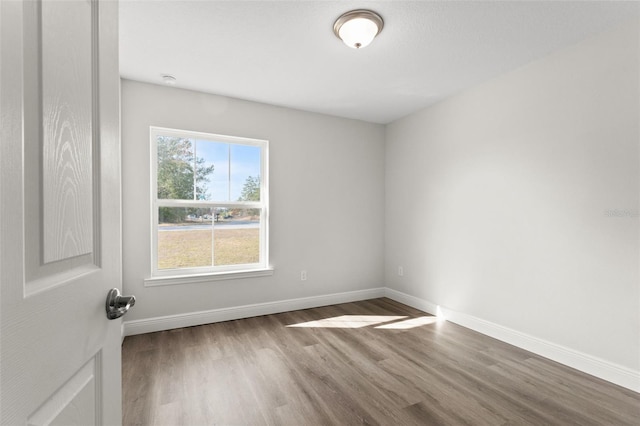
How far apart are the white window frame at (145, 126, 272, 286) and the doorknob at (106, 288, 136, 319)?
246cm

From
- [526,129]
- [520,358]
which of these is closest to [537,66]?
[526,129]

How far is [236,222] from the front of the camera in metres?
3.43

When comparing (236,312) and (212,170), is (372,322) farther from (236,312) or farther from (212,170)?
(212,170)

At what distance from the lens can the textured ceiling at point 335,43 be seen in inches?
75.7

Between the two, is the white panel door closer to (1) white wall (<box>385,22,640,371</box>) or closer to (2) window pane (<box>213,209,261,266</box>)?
(2) window pane (<box>213,209,261,266</box>)

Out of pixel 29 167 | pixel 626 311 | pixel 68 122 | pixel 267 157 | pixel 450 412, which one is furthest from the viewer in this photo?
pixel 267 157

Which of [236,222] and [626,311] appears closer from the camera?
[626,311]

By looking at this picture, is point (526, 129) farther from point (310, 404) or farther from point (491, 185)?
point (310, 404)

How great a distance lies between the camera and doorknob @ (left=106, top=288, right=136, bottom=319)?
765mm

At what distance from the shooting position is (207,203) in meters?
3.24

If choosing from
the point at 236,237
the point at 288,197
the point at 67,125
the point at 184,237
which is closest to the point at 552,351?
the point at 288,197

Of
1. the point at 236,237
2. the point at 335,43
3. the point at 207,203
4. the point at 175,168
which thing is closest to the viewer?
the point at 335,43

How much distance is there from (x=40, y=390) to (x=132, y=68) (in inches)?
116

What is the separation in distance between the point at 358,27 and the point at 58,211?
6.81 feet
